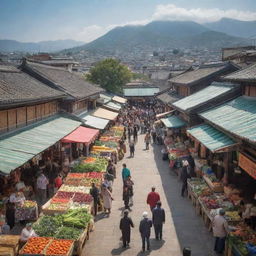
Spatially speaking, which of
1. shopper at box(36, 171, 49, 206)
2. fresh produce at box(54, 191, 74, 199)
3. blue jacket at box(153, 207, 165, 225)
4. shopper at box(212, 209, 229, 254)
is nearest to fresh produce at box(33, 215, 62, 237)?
fresh produce at box(54, 191, 74, 199)

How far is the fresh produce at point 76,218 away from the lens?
11703 millimetres

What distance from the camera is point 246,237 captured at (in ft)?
34.0

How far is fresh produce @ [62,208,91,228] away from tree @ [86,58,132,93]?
38.3m

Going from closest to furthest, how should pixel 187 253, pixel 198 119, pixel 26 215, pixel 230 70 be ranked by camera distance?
pixel 187 253
pixel 26 215
pixel 198 119
pixel 230 70

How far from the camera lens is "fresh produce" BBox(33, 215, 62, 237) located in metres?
11.1

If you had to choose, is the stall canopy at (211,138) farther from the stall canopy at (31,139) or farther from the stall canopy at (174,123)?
the stall canopy at (31,139)

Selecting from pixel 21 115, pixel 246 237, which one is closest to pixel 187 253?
pixel 246 237

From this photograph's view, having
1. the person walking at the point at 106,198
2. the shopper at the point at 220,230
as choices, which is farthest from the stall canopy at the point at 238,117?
the person walking at the point at 106,198

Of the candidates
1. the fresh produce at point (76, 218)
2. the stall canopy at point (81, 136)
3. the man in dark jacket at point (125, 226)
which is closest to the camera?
the man in dark jacket at point (125, 226)

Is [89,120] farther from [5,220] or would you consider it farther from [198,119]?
Result: [5,220]

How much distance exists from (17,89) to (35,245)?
860cm

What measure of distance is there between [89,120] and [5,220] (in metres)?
14.0

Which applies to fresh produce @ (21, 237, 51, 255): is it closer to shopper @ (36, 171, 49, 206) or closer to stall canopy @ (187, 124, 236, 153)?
shopper @ (36, 171, 49, 206)

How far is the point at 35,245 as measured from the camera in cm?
1012
